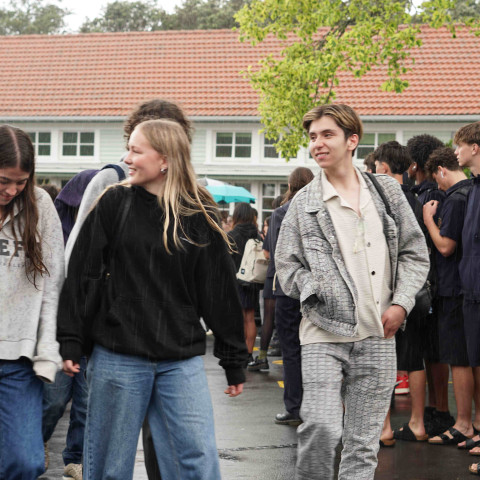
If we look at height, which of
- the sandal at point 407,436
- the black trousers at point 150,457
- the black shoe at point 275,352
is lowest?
the black shoe at point 275,352

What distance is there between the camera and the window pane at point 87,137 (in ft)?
99.3

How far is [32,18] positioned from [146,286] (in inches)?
2560

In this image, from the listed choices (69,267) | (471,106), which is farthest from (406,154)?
(471,106)

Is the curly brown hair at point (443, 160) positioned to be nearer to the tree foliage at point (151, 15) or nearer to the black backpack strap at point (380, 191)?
the black backpack strap at point (380, 191)

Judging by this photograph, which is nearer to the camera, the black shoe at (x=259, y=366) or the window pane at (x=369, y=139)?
the black shoe at (x=259, y=366)

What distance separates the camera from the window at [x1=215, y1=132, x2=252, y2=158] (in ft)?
94.6

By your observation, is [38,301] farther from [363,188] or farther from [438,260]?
[438,260]

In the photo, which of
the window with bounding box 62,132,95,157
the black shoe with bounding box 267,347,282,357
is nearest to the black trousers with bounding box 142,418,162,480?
the black shoe with bounding box 267,347,282,357

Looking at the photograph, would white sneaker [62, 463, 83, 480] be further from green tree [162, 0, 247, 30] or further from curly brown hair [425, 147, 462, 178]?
green tree [162, 0, 247, 30]

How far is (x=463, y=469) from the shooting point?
5883 mm

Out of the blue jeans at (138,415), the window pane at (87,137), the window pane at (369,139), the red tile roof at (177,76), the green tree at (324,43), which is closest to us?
the blue jeans at (138,415)

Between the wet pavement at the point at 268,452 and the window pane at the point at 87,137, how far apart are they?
22.9 meters

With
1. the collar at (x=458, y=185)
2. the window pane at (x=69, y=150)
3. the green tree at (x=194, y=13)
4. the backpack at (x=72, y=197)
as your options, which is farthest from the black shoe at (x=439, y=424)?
the green tree at (x=194, y=13)

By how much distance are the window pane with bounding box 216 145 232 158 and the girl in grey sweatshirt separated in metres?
25.2
